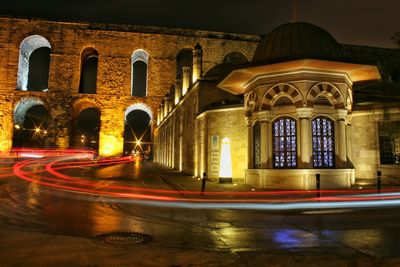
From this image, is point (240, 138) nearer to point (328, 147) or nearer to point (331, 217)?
point (328, 147)

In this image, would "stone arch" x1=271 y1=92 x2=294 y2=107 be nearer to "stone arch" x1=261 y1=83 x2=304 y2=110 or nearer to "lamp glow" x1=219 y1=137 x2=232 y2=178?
"stone arch" x1=261 y1=83 x2=304 y2=110

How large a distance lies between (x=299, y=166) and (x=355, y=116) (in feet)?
16.0

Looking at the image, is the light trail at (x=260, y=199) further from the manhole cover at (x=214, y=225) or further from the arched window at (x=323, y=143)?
the manhole cover at (x=214, y=225)

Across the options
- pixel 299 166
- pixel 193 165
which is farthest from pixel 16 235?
pixel 193 165

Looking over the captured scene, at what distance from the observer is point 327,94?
15.7 metres

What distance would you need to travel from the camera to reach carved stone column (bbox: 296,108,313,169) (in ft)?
49.5

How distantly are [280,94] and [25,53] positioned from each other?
46829mm

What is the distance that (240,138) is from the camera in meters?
19.2

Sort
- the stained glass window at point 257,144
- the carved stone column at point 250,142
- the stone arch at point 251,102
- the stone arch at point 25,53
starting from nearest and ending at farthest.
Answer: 1. the stone arch at point 251,102
2. the stained glass window at point 257,144
3. the carved stone column at point 250,142
4. the stone arch at point 25,53

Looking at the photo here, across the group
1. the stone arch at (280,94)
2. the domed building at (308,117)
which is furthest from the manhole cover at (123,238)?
the stone arch at (280,94)

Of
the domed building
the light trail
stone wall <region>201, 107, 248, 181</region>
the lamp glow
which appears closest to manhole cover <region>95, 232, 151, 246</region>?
the light trail

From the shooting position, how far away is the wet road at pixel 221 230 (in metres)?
5.43

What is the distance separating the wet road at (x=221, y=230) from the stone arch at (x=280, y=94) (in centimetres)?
653

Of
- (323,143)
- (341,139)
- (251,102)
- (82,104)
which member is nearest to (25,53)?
(82,104)
